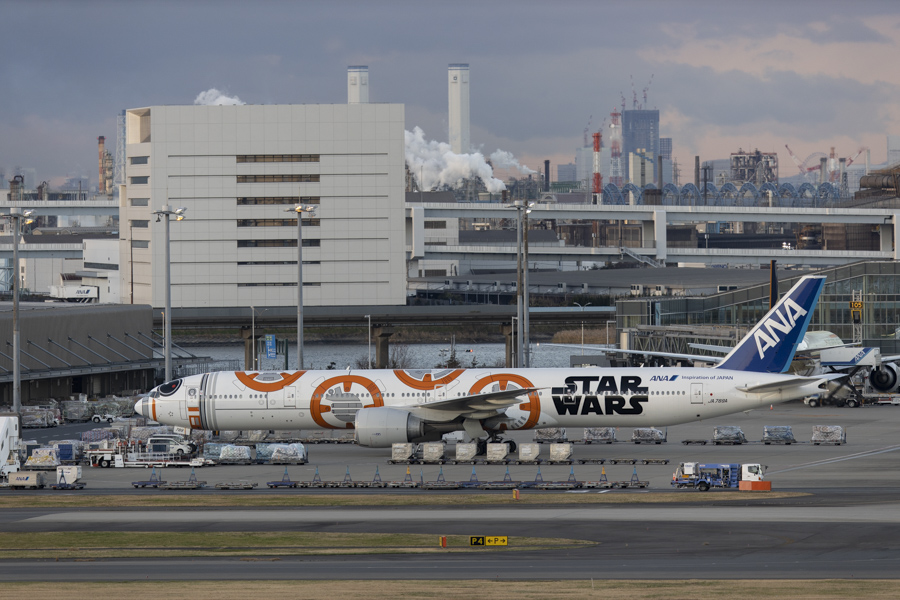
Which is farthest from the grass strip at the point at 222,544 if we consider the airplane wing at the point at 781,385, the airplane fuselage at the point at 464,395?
the airplane wing at the point at 781,385

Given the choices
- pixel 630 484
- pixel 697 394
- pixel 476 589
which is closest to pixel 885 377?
pixel 697 394

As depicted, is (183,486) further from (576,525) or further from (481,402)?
(576,525)

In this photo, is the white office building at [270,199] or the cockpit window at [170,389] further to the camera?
the white office building at [270,199]

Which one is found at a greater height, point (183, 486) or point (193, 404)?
point (193, 404)

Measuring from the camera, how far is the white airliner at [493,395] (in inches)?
2218

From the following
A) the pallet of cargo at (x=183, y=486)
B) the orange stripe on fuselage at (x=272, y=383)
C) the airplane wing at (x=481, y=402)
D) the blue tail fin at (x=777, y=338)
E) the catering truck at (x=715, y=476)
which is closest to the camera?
the catering truck at (x=715, y=476)

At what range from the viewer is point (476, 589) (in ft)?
95.0

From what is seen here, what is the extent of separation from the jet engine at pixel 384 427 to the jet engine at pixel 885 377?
44.6 m

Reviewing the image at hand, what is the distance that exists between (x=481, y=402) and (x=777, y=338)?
51.8ft

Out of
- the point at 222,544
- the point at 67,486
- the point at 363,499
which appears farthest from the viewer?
the point at 67,486

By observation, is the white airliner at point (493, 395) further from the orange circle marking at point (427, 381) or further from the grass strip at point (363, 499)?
the grass strip at point (363, 499)

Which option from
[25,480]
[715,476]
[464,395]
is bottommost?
[25,480]

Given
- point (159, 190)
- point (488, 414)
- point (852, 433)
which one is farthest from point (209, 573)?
point (159, 190)

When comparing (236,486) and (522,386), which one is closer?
(236,486)
